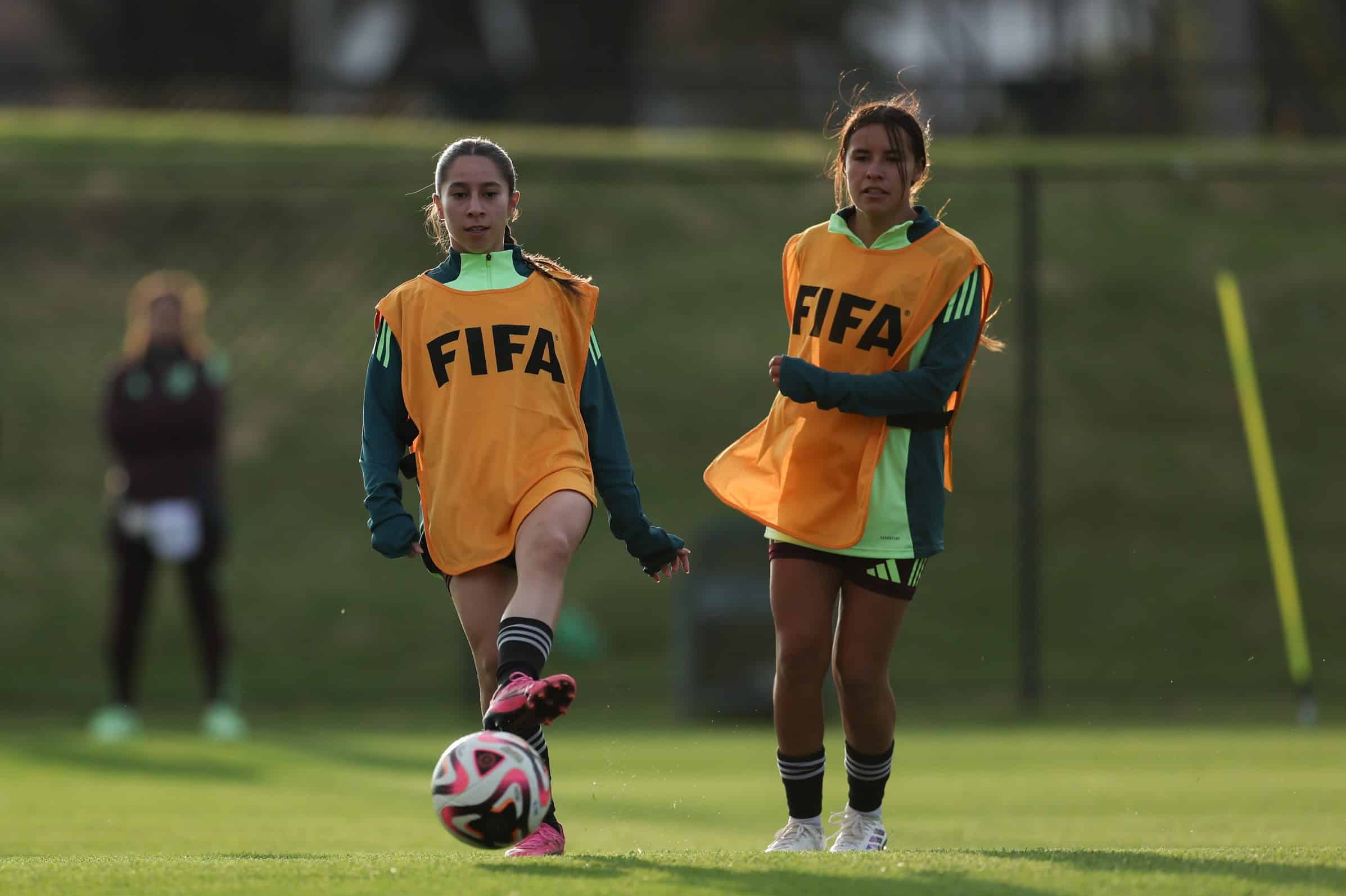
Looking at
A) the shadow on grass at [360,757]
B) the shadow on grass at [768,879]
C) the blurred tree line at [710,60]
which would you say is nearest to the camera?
the shadow on grass at [768,879]

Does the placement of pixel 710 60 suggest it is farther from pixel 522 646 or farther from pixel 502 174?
pixel 522 646

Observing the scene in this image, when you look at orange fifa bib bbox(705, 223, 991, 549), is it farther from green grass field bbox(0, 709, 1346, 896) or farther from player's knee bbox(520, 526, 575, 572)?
green grass field bbox(0, 709, 1346, 896)

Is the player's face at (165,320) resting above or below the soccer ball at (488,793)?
above

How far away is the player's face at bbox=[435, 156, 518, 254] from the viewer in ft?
16.4

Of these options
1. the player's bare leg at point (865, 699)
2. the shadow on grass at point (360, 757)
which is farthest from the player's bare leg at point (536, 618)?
the shadow on grass at point (360, 757)

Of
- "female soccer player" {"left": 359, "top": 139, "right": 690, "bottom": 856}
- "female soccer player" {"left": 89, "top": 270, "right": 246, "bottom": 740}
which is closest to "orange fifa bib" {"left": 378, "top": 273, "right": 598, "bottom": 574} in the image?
"female soccer player" {"left": 359, "top": 139, "right": 690, "bottom": 856}

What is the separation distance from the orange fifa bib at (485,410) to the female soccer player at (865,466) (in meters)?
0.66

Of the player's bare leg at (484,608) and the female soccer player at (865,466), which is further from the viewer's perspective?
the female soccer player at (865,466)

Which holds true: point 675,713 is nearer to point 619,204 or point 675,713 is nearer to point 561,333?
point 561,333

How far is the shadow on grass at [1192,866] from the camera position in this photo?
4.17 meters

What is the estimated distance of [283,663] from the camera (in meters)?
13.5

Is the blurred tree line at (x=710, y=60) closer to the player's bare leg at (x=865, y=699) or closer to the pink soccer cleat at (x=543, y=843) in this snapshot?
the player's bare leg at (x=865, y=699)

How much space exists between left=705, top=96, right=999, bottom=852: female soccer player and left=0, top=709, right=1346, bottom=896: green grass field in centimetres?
43

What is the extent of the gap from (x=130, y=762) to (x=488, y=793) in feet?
18.7
